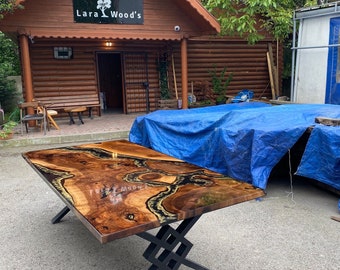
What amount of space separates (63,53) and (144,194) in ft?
30.5

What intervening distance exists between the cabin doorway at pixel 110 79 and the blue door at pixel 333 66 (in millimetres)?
7482

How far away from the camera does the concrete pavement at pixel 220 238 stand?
2.96 metres

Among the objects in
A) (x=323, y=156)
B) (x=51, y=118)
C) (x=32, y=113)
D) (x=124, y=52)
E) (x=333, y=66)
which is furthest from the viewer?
(x=124, y=52)

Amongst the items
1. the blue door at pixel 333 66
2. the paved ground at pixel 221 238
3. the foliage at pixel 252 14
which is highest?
the foliage at pixel 252 14

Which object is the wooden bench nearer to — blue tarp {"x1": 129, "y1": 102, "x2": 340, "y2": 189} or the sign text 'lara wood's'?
the sign text 'lara wood's'

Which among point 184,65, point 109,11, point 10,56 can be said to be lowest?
point 184,65

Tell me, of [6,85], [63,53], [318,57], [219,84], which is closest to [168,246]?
[318,57]

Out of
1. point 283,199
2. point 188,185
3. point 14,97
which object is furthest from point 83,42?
point 188,185

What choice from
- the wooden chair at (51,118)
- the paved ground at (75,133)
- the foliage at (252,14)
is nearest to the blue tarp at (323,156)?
the paved ground at (75,133)

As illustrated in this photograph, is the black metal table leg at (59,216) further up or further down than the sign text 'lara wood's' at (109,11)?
further down

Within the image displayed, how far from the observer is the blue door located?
8.03 metres

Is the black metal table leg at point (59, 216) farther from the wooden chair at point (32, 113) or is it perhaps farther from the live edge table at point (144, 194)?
the wooden chair at point (32, 113)

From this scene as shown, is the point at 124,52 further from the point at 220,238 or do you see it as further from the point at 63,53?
the point at 220,238

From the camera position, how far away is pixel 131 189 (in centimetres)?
247
